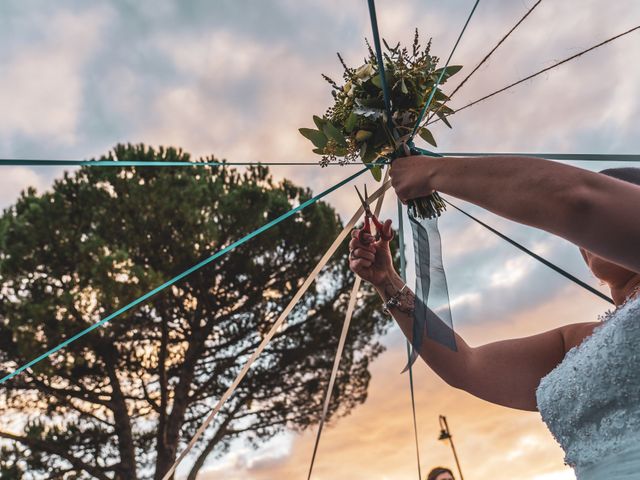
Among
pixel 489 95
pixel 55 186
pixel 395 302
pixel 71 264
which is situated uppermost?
pixel 55 186

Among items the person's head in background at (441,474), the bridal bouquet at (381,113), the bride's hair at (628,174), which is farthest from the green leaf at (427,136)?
the person's head in background at (441,474)

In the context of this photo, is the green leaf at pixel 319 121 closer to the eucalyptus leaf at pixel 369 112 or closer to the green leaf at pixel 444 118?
the eucalyptus leaf at pixel 369 112

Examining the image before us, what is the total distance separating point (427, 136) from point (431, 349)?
0.68 meters

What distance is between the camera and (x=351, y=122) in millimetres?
1665

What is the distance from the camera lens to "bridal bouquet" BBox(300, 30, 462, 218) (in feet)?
5.41

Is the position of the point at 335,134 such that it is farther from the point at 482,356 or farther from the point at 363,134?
the point at 482,356

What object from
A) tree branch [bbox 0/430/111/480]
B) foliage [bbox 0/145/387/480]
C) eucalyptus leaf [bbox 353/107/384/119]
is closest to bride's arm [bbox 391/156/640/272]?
eucalyptus leaf [bbox 353/107/384/119]

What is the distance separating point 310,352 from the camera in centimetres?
1302

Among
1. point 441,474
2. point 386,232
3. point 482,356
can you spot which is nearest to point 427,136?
point 386,232

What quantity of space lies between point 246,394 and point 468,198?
40.4 ft

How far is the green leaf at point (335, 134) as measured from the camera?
5.60 feet

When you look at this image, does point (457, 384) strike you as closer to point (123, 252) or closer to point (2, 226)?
point (123, 252)

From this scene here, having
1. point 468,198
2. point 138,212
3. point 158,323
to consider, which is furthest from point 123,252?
point 468,198

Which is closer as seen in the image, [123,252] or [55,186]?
[123,252]
